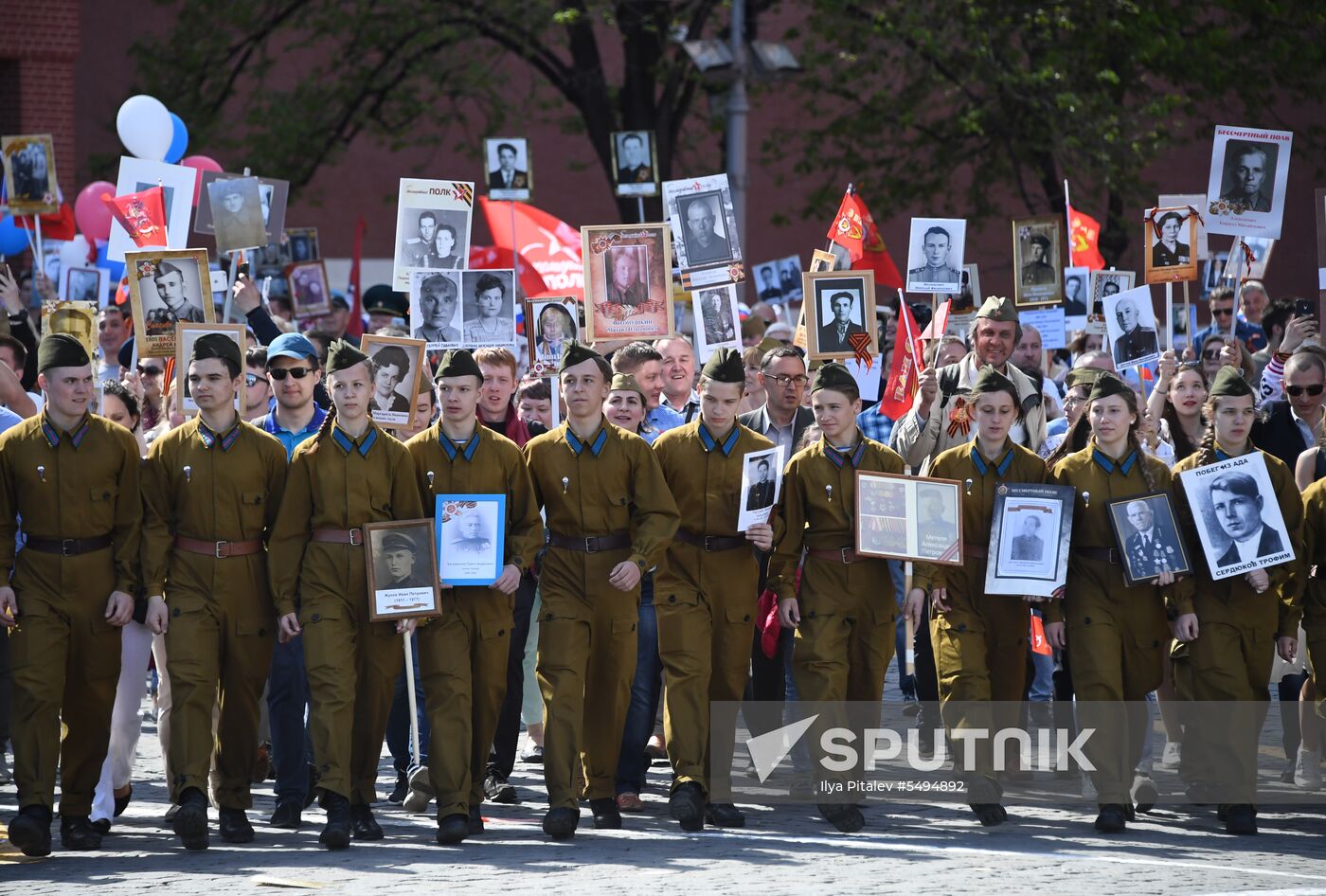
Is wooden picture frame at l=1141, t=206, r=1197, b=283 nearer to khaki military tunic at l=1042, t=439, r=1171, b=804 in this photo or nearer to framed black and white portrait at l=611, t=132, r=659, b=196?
khaki military tunic at l=1042, t=439, r=1171, b=804

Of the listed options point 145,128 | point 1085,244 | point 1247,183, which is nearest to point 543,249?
point 145,128

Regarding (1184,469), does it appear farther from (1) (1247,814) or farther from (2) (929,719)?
(2) (929,719)

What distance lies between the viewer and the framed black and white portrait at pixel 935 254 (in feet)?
35.9

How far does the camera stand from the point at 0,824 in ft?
25.5

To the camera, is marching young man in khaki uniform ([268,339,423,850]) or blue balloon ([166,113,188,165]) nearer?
marching young man in khaki uniform ([268,339,423,850])

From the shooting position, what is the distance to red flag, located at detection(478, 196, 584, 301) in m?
13.1

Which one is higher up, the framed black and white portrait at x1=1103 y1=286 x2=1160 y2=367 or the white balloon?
the white balloon

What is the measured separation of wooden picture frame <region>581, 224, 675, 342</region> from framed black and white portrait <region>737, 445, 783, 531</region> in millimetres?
2357

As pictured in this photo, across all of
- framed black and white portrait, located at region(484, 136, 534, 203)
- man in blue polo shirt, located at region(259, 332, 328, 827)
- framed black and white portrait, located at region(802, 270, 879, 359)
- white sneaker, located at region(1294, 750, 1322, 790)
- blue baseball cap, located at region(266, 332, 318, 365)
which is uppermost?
framed black and white portrait, located at region(484, 136, 534, 203)

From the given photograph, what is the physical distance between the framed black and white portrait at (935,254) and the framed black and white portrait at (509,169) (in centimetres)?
281

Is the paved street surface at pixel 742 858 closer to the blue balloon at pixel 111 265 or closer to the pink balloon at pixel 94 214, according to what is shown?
the blue balloon at pixel 111 265

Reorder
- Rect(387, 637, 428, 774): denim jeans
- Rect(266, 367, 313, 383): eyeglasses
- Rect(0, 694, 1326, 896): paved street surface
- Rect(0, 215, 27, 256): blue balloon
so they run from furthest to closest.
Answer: Rect(0, 215, 27, 256): blue balloon, Rect(387, 637, 428, 774): denim jeans, Rect(266, 367, 313, 383): eyeglasses, Rect(0, 694, 1326, 896): paved street surface

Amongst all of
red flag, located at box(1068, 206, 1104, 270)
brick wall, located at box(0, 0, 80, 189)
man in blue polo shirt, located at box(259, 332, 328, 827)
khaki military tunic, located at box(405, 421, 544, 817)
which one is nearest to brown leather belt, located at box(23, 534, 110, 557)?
man in blue polo shirt, located at box(259, 332, 328, 827)

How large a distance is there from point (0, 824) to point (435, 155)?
21.1 metres
